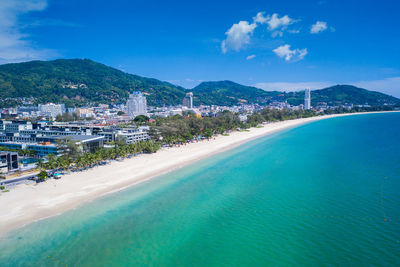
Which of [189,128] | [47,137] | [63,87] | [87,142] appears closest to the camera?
[87,142]

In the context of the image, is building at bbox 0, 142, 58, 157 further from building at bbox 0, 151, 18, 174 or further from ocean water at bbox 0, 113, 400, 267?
ocean water at bbox 0, 113, 400, 267

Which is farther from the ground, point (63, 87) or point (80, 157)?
point (63, 87)

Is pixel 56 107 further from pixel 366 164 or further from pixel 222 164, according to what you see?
pixel 366 164

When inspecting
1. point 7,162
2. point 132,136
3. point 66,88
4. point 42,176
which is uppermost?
point 66,88

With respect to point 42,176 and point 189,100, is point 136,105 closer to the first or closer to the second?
point 189,100

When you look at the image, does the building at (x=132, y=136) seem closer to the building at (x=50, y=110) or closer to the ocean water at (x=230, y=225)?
the ocean water at (x=230, y=225)

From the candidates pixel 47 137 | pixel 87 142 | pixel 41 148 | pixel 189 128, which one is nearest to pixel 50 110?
pixel 47 137
